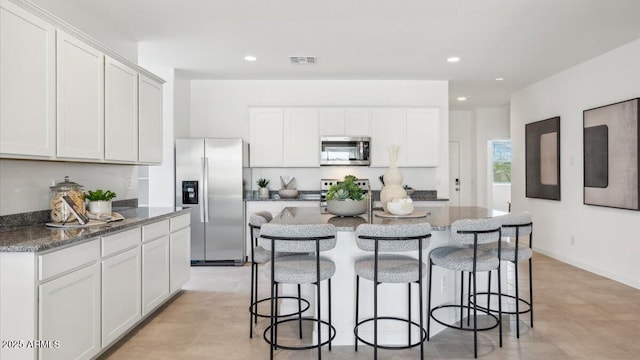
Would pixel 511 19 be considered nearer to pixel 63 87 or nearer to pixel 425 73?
pixel 425 73

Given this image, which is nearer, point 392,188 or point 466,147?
point 392,188

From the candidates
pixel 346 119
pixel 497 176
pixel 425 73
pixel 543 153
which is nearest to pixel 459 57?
pixel 425 73

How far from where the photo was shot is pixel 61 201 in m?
2.64

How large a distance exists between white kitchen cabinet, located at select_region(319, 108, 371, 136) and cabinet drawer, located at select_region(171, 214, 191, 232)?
8.37 feet

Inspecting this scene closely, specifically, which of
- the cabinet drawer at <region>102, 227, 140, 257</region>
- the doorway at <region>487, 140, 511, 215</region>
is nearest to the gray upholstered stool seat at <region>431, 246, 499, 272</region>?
the cabinet drawer at <region>102, 227, 140, 257</region>

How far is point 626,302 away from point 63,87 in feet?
17.2

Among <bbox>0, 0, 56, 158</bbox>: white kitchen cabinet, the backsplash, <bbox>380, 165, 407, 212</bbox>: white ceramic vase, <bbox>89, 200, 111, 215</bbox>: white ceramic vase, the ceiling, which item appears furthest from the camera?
the ceiling

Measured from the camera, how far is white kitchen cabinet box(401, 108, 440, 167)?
5.71 m

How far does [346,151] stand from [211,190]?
6.71ft

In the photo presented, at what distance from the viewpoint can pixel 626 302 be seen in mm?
3697

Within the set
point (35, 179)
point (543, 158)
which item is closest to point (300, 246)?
point (35, 179)

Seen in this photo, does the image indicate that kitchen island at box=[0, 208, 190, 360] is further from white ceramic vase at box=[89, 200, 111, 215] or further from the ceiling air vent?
the ceiling air vent

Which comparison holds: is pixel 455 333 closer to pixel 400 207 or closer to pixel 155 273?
pixel 400 207

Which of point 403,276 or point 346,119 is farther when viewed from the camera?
point 346,119
